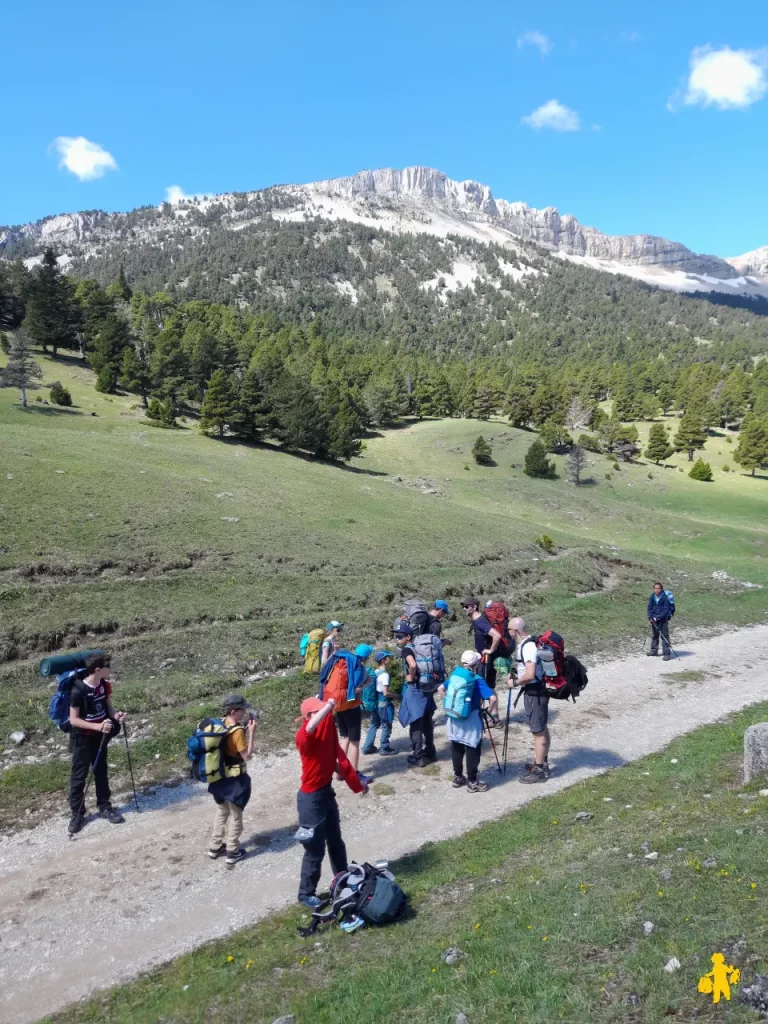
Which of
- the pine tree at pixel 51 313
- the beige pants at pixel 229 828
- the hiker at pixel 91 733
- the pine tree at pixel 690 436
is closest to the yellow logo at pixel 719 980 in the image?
the beige pants at pixel 229 828

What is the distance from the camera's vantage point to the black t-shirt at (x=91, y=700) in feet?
32.9

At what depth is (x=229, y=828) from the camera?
9.24 metres

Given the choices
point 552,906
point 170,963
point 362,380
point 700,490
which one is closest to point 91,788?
point 170,963

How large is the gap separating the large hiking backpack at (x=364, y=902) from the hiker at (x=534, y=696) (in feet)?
15.9

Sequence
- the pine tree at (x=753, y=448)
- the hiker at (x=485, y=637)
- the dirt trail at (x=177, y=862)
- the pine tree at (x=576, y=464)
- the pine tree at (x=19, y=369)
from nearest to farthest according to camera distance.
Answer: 1. the dirt trail at (x=177, y=862)
2. the hiker at (x=485, y=637)
3. the pine tree at (x=19, y=369)
4. the pine tree at (x=576, y=464)
5. the pine tree at (x=753, y=448)

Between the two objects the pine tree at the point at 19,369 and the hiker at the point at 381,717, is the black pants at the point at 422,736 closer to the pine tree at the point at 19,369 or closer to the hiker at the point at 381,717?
the hiker at the point at 381,717

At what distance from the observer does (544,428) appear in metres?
85.8

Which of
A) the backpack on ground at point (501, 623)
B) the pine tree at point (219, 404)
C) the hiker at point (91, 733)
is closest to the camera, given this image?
the hiker at point (91, 733)

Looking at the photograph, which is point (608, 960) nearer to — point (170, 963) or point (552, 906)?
point (552, 906)

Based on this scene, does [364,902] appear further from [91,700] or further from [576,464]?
[576,464]

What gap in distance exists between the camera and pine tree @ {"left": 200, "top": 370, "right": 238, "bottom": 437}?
60.0 m

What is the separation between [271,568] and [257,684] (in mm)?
11043

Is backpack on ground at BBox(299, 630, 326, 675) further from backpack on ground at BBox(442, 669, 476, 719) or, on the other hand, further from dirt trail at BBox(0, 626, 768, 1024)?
backpack on ground at BBox(442, 669, 476, 719)

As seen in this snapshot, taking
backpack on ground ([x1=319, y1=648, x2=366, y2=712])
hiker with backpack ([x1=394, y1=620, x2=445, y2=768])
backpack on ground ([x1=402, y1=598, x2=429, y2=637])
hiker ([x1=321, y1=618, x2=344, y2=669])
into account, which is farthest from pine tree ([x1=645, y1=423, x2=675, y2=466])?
backpack on ground ([x1=319, y1=648, x2=366, y2=712])
